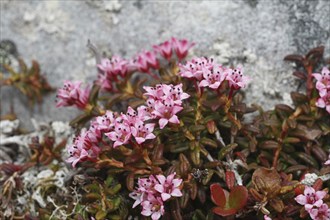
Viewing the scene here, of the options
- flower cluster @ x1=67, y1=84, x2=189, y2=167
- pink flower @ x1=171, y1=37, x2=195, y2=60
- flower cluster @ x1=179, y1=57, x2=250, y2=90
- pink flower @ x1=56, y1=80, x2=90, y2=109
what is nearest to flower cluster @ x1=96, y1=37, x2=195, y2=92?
pink flower @ x1=171, y1=37, x2=195, y2=60

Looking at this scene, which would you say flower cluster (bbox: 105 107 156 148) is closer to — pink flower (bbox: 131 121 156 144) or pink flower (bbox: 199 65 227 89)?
pink flower (bbox: 131 121 156 144)

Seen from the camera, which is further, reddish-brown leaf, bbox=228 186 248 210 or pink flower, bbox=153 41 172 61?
pink flower, bbox=153 41 172 61

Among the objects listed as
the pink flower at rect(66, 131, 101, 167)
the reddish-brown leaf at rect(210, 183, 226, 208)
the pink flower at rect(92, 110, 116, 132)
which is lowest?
the reddish-brown leaf at rect(210, 183, 226, 208)

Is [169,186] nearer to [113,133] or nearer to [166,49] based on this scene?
[113,133]

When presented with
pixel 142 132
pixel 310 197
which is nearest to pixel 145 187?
pixel 142 132

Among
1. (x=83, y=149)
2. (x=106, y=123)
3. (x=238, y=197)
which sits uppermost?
(x=106, y=123)

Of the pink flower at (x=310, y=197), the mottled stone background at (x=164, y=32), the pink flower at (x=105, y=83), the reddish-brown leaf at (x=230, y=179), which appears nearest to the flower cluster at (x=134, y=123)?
the reddish-brown leaf at (x=230, y=179)

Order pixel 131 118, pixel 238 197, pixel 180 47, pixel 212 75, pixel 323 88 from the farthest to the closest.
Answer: pixel 180 47
pixel 323 88
pixel 212 75
pixel 131 118
pixel 238 197

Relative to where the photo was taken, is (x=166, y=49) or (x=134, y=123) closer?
(x=134, y=123)
